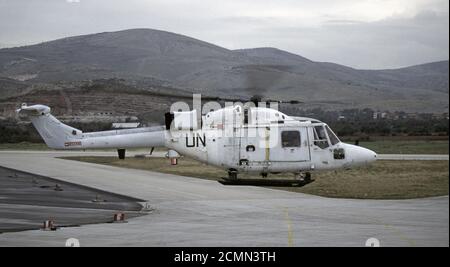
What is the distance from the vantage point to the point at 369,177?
44.8 metres

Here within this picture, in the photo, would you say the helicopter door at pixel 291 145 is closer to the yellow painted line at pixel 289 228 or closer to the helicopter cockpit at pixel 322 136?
the helicopter cockpit at pixel 322 136

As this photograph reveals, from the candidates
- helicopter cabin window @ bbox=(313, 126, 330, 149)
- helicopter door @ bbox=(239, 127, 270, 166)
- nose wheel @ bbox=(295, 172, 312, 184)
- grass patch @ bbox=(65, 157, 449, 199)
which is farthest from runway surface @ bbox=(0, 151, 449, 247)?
helicopter cabin window @ bbox=(313, 126, 330, 149)

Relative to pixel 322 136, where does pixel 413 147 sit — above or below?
below

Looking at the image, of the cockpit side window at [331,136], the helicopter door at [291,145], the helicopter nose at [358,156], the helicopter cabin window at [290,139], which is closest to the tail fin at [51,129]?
the helicopter door at [291,145]

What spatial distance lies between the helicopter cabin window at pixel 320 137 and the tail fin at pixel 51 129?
7.31 m

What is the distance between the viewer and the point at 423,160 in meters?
54.5

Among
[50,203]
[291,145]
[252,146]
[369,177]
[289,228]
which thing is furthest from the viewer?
[369,177]

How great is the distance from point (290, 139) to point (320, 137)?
105 centimetres

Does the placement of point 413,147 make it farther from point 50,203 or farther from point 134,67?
point 134,67

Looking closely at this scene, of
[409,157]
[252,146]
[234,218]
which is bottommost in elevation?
[234,218]

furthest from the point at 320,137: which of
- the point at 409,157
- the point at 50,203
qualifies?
the point at 409,157

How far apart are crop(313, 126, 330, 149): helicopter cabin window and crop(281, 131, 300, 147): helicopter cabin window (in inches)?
24.5
